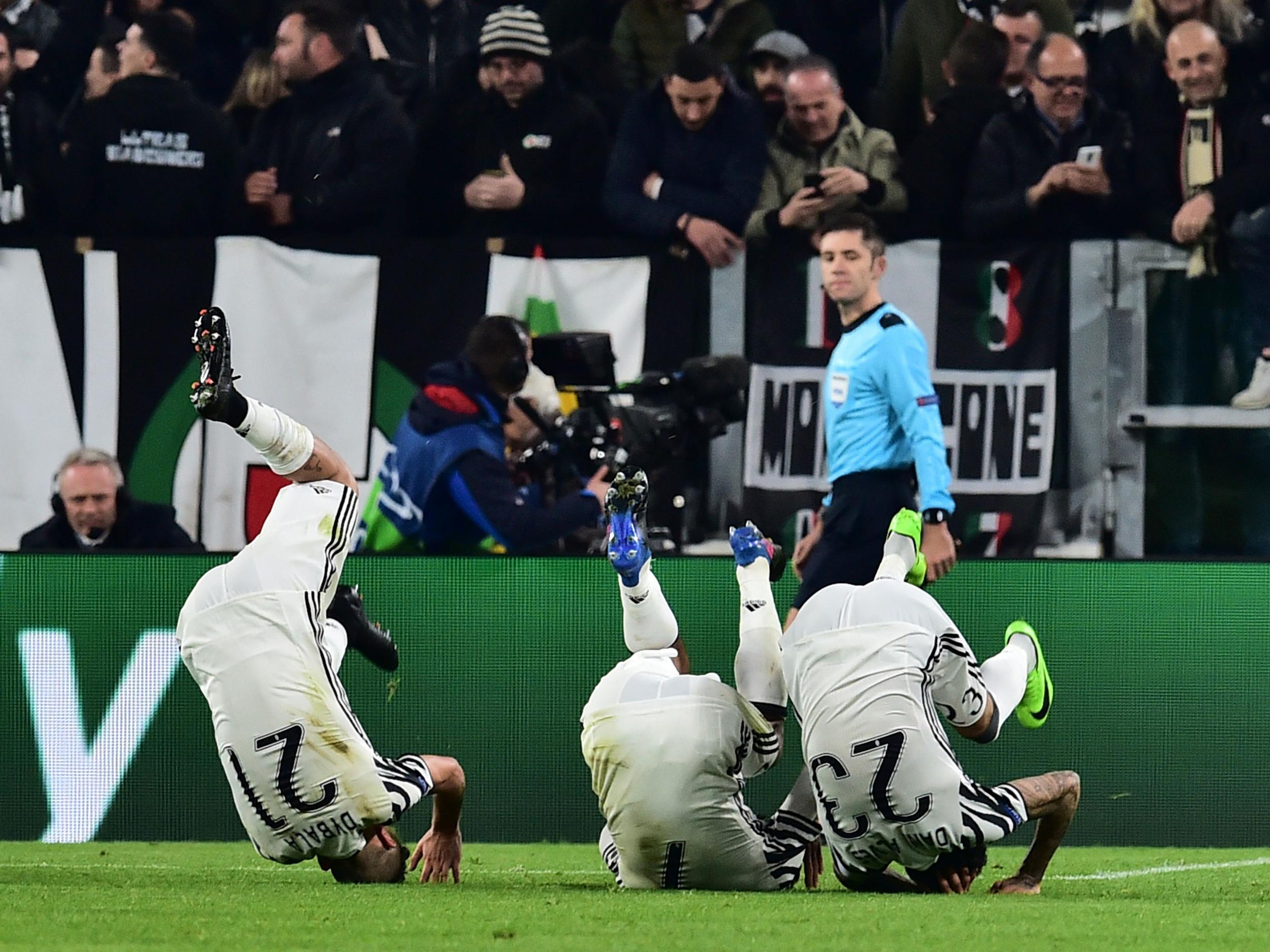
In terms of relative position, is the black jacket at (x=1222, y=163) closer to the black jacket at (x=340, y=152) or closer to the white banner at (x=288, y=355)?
the black jacket at (x=340, y=152)

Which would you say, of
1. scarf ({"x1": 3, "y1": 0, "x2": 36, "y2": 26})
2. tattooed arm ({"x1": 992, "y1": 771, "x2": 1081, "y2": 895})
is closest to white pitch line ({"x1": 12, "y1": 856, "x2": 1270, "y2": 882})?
tattooed arm ({"x1": 992, "y1": 771, "x2": 1081, "y2": 895})

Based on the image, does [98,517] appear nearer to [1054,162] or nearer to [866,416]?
[866,416]

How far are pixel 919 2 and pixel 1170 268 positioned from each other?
1725 mm

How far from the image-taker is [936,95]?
380 inches

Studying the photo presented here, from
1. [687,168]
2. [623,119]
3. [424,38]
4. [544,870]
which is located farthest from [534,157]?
[544,870]

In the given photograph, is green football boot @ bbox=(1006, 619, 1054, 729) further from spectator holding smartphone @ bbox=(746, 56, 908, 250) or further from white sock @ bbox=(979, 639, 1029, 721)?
spectator holding smartphone @ bbox=(746, 56, 908, 250)

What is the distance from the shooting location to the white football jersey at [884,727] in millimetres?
5852

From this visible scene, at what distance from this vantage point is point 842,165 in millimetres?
9578

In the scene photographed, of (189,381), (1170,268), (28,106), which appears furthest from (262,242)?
(1170,268)

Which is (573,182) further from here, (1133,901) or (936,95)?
(1133,901)

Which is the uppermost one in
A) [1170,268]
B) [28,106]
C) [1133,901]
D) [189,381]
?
[28,106]

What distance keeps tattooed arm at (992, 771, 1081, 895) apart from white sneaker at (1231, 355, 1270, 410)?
3523 mm

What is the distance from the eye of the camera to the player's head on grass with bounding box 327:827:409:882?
6.52m

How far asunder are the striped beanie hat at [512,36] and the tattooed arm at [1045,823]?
4.82 meters
